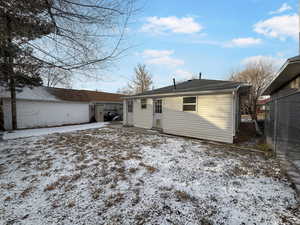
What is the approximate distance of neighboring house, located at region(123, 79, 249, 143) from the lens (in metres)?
5.86

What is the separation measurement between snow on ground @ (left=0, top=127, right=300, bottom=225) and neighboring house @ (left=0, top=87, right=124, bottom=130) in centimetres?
771

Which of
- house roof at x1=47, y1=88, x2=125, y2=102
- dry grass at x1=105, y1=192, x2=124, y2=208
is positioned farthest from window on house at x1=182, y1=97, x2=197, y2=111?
house roof at x1=47, y1=88, x2=125, y2=102

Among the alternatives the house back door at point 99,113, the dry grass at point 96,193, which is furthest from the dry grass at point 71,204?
the house back door at point 99,113

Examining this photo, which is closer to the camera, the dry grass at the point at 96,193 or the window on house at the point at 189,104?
the dry grass at the point at 96,193

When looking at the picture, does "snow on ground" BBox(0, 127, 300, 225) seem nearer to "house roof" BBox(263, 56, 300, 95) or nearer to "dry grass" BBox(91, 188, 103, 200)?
"dry grass" BBox(91, 188, 103, 200)

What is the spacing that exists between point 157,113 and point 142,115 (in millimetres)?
1347

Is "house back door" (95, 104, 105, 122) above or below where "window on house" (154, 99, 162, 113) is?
below

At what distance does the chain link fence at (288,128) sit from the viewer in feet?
11.1

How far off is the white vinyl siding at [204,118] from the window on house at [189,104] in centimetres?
18

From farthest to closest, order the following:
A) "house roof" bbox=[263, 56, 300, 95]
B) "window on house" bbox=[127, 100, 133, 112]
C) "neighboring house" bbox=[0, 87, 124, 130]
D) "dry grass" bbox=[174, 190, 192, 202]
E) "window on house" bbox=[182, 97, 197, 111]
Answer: "window on house" bbox=[127, 100, 133, 112] → "neighboring house" bbox=[0, 87, 124, 130] → "window on house" bbox=[182, 97, 197, 111] → "house roof" bbox=[263, 56, 300, 95] → "dry grass" bbox=[174, 190, 192, 202]

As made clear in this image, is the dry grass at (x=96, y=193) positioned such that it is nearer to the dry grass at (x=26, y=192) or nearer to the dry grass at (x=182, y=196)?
the dry grass at (x=26, y=192)

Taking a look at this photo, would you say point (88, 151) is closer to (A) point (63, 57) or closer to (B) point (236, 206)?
(A) point (63, 57)

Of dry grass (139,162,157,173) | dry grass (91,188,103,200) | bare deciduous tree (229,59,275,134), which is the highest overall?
bare deciduous tree (229,59,275,134)

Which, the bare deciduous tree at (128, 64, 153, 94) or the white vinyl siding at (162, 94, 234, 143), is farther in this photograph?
the bare deciduous tree at (128, 64, 153, 94)
